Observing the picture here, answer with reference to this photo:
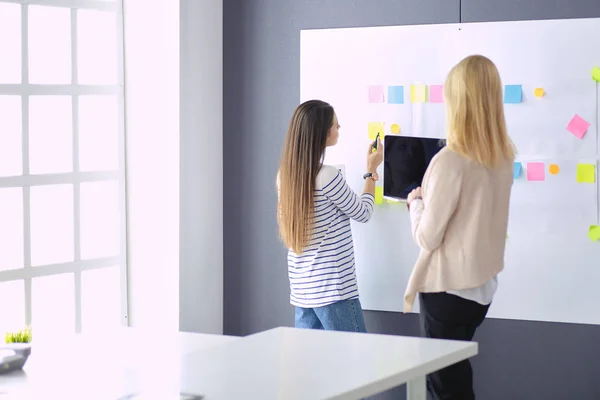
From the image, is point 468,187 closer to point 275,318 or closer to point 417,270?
point 417,270

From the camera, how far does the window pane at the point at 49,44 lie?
143 inches

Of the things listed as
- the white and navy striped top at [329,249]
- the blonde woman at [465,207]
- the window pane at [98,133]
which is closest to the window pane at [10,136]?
the window pane at [98,133]

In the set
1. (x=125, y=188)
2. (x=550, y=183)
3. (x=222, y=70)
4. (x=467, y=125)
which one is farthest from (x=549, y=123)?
(x=125, y=188)

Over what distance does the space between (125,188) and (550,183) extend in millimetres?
1809

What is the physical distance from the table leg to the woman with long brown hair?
1.35 meters

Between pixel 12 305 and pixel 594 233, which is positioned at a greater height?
pixel 594 233

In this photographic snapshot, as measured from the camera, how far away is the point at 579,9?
3.52m

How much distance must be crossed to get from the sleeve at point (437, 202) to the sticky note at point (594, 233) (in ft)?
2.68

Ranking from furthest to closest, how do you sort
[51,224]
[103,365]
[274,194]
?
1. [274,194]
2. [51,224]
3. [103,365]

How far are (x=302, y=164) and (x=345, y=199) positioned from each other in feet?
0.71

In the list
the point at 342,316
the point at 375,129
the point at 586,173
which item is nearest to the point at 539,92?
the point at 586,173

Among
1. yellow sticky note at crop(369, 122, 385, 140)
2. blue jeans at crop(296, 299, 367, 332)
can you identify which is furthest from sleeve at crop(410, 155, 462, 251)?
yellow sticky note at crop(369, 122, 385, 140)

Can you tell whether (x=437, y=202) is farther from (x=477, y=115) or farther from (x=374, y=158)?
(x=374, y=158)

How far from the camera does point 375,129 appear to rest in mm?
3852
